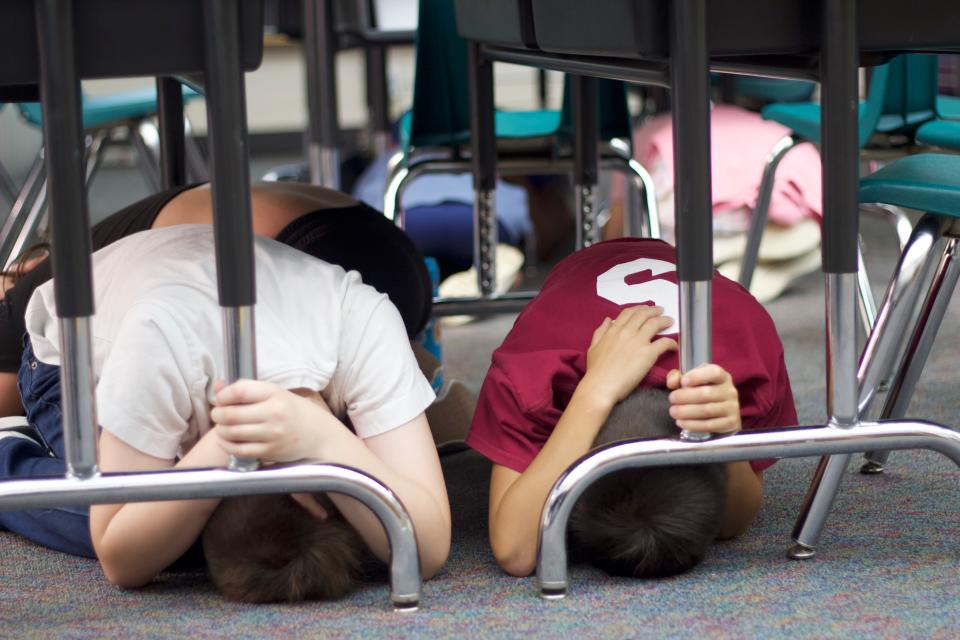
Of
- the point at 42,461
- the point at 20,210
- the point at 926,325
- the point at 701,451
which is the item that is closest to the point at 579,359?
the point at 701,451

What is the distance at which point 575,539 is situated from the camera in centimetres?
96

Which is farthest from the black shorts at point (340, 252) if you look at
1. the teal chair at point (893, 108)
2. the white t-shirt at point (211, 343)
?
the teal chair at point (893, 108)

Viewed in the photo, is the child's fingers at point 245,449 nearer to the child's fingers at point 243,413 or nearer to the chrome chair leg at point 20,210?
the child's fingers at point 243,413

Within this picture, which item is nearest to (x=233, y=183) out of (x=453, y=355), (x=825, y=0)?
(x=825, y=0)

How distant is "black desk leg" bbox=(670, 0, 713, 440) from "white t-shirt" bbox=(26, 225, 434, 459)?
9.1 inches

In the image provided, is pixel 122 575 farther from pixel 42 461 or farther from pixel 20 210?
pixel 20 210

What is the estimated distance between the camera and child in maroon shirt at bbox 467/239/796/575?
91 cm

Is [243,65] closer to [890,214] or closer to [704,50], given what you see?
[704,50]

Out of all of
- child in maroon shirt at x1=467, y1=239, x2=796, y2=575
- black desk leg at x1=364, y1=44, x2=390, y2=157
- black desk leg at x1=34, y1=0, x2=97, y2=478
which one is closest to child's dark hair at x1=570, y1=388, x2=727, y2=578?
child in maroon shirt at x1=467, y1=239, x2=796, y2=575

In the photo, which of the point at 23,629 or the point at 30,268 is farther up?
the point at 30,268

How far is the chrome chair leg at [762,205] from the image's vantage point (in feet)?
6.00

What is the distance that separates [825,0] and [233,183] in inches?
17.6

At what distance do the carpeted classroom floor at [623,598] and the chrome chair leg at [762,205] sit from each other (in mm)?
733

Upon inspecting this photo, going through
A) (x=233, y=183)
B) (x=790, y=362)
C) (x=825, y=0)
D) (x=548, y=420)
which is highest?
(x=825, y=0)
